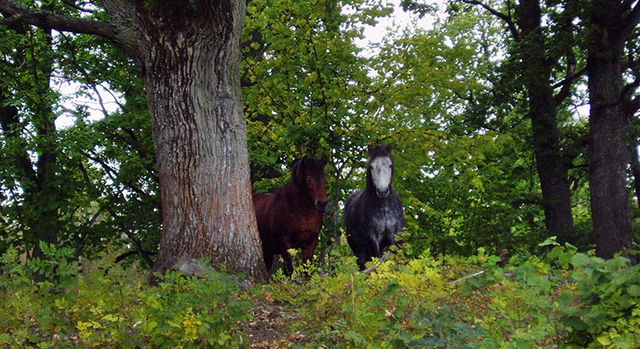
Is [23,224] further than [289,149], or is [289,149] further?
[23,224]

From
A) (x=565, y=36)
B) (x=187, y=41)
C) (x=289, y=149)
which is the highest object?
(x=565, y=36)

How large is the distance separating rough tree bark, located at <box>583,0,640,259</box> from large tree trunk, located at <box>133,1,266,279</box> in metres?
9.15

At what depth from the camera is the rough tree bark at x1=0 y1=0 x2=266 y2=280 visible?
8.49 meters

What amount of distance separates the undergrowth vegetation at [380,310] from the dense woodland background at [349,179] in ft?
0.07

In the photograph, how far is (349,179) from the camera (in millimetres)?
13523

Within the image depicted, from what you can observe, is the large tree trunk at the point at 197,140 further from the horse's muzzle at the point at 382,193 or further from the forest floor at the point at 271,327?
the horse's muzzle at the point at 382,193

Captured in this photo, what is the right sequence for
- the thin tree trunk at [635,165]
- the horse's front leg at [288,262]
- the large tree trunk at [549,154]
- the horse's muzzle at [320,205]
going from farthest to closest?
the thin tree trunk at [635,165] < the large tree trunk at [549,154] < the horse's front leg at [288,262] < the horse's muzzle at [320,205]

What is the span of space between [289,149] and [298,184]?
1.31 m

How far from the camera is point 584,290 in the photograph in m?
4.26

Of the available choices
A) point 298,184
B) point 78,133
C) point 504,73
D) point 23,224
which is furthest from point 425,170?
point 23,224

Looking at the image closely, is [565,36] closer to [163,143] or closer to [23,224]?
[163,143]

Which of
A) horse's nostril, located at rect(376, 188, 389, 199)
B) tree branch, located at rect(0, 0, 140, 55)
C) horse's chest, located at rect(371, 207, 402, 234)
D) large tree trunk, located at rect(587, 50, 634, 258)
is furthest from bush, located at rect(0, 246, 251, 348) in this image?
large tree trunk, located at rect(587, 50, 634, 258)

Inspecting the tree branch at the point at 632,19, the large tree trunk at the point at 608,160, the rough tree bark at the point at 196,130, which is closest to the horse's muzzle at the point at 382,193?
the rough tree bark at the point at 196,130

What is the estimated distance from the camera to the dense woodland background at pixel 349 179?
5.06 m
